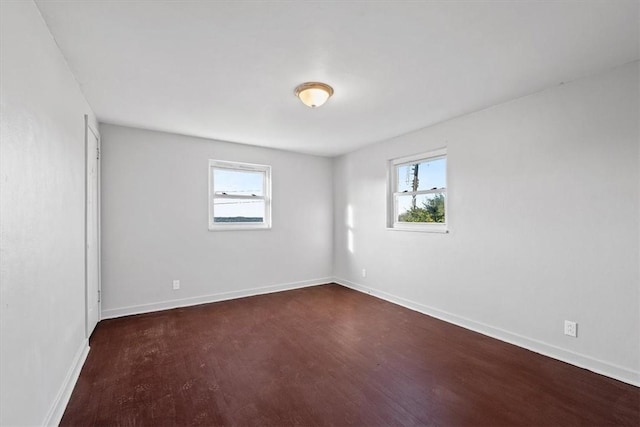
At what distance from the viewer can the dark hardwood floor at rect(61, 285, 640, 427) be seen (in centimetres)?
183

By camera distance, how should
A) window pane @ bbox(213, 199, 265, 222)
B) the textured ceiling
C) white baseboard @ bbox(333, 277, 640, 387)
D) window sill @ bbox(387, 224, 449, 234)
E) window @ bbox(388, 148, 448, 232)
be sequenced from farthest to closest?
window pane @ bbox(213, 199, 265, 222)
window @ bbox(388, 148, 448, 232)
window sill @ bbox(387, 224, 449, 234)
white baseboard @ bbox(333, 277, 640, 387)
the textured ceiling

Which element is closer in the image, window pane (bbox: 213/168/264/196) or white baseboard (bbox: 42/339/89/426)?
white baseboard (bbox: 42/339/89/426)

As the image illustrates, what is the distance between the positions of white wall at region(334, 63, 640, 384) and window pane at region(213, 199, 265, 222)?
2452mm

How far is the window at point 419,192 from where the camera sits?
3.65 metres

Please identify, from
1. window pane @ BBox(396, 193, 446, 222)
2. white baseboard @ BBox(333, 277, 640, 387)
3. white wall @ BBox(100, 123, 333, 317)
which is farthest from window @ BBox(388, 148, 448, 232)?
white wall @ BBox(100, 123, 333, 317)

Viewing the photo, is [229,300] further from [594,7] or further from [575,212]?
[594,7]

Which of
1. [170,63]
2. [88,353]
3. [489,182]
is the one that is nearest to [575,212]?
[489,182]

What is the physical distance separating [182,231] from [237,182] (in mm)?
1112

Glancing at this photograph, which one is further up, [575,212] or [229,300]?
[575,212]

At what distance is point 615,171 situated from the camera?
7.41ft

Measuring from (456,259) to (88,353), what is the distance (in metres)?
3.82

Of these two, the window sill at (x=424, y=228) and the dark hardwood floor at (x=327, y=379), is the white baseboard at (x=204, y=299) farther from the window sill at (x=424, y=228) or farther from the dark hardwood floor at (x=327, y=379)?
the window sill at (x=424, y=228)

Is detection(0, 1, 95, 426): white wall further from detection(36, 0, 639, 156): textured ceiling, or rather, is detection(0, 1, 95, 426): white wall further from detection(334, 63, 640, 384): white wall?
detection(334, 63, 640, 384): white wall

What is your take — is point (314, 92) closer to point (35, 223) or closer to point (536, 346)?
point (35, 223)
